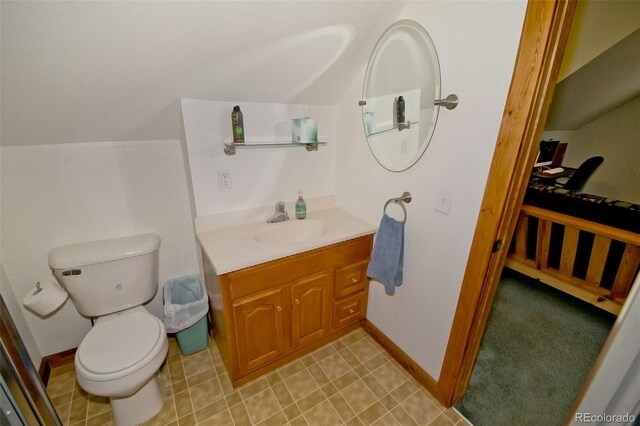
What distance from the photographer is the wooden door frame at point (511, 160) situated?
86cm

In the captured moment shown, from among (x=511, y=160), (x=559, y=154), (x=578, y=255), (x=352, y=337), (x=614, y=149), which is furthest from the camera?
(x=559, y=154)

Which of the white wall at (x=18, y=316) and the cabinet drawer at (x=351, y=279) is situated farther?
the cabinet drawer at (x=351, y=279)

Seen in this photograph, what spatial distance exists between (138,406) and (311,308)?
3.16ft

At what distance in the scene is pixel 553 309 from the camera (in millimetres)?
2158

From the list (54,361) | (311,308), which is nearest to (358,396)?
(311,308)

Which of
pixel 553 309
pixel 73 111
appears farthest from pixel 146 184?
pixel 553 309

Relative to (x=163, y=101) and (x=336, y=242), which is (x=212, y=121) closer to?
(x=163, y=101)

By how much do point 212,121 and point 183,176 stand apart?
43 centimetres

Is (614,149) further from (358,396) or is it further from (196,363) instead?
(196,363)

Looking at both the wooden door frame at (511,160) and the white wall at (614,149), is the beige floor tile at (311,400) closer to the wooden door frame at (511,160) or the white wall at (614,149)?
the wooden door frame at (511,160)

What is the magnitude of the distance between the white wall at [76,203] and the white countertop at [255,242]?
1.13ft

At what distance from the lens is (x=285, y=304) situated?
1.49m

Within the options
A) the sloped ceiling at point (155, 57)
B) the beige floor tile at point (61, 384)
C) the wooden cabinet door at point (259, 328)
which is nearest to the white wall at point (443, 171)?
the sloped ceiling at point (155, 57)

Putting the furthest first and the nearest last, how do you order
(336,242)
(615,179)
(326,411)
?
1. (615,179)
2. (336,242)
3. (326,411)
